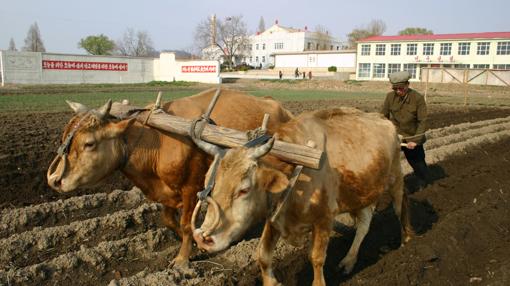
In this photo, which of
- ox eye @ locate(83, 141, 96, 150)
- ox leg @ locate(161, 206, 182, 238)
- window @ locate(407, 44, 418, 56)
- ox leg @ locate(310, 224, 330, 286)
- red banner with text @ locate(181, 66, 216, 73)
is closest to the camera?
ox leg @ locate(310, 224, 330, 286)

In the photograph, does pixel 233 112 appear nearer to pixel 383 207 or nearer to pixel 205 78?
pixel 383 207

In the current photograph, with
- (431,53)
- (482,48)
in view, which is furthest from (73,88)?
(482,48)

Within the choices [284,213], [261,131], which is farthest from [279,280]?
[261,131]

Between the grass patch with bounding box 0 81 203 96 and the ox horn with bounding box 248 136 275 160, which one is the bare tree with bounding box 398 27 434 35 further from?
the ox horn with bounding box 248 136 275 160

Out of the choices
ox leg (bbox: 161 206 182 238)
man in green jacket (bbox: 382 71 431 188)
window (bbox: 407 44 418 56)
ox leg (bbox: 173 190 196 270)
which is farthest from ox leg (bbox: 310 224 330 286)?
window (bbox: 407 44 418 56)

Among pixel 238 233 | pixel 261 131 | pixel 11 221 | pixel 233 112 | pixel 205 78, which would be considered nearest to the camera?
pixel 238 233

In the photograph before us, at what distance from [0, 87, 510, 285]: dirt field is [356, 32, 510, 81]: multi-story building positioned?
55.9 meters

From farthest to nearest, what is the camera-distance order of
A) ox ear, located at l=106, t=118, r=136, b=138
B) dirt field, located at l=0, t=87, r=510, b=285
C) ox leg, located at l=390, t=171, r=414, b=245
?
1. ox leg, located at l=390, t=171, r=414, b=245
2. dirt field, located at l=0, t=87, r=510, b=285
3. ox ear, located at l=106, t=118, r=136, b=138

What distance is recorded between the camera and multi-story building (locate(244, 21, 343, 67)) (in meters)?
108

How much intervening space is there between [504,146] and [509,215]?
703 centimetres

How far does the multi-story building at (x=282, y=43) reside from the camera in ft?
353

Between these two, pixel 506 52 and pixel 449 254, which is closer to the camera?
pixel 449 254

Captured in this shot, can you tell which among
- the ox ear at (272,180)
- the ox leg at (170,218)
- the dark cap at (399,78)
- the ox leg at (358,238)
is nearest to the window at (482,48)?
the dark cap at (399,78)

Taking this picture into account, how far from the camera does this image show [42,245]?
18.9 feet
